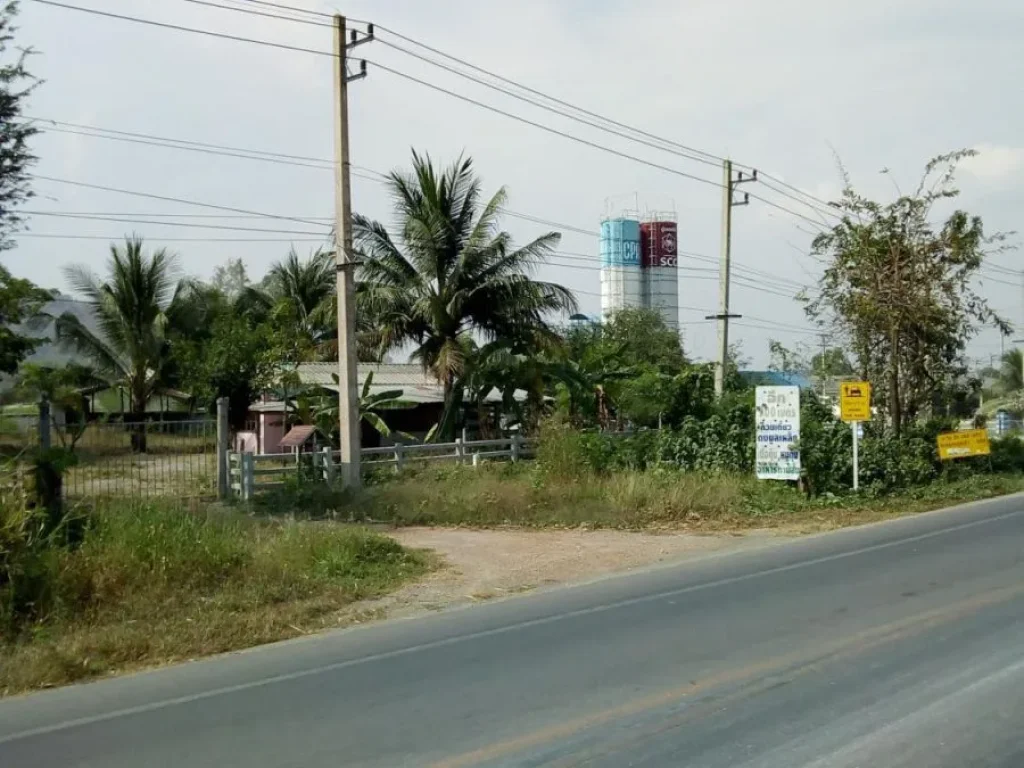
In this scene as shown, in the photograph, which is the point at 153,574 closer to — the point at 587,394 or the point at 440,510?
the point at 440,510

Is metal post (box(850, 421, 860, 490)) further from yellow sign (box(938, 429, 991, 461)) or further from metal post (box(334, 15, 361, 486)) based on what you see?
metal post (box(334, 15, 361, 486))

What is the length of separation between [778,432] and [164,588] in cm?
1362

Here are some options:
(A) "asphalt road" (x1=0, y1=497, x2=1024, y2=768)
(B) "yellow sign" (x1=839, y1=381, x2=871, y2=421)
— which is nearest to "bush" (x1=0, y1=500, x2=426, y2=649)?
(A) "asphalt road" (x1=0, y1=497, x2=1024, y2=768)

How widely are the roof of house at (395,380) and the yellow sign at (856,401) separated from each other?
456 inches

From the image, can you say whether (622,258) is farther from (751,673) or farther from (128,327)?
(751,673)

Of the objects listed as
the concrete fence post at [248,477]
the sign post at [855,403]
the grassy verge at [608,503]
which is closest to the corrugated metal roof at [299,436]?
the grassy verge at [608,503]

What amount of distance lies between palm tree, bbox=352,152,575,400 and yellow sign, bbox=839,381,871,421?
400 inches

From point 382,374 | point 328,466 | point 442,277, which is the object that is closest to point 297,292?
point 382,374

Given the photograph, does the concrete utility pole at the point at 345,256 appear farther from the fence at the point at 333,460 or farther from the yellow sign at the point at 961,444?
the yellow sign at the point at 961,444

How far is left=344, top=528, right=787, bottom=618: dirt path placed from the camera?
12.0m

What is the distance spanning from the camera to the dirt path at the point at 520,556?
12.0 m

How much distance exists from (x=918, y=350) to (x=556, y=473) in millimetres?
10522

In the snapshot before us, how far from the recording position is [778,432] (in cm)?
2144

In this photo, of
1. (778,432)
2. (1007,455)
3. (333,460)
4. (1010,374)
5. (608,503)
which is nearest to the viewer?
(608,503)
